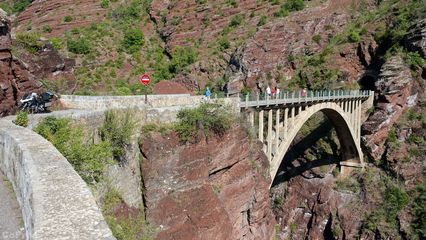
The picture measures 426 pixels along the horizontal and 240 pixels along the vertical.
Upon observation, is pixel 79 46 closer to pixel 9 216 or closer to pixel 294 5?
pixel 294 5

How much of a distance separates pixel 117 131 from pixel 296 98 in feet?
45.5

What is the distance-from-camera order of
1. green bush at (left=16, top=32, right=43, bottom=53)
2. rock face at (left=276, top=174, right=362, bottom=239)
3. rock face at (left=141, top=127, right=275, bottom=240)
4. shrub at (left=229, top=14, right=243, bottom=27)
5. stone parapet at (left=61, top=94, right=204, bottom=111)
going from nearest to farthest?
rock face at (left=141, top=127, right=275, bottom=240) → stone parapet at (left=61, top=94, right=204, bottom=111) → green bush at (left=16, top=32, right=43, bottom=53) → rock face at (left=276, top=174, right=362, bottom=239) → shrub at (left=229, top=14, right=243, bottom=27)

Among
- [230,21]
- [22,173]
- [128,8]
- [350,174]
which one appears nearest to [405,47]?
[350,174]

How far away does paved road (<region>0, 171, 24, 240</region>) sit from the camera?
5.84 meters

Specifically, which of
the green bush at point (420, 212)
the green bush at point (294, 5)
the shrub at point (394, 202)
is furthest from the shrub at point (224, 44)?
the green bush at point (420, 212)

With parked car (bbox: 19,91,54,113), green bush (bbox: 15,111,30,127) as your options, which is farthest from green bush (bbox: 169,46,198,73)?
green bush (bbox: 15,111,30,127)

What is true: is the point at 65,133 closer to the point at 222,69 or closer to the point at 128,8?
the point at 222,69

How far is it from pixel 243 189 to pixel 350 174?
20.3 meters

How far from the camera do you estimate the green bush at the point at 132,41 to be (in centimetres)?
5531

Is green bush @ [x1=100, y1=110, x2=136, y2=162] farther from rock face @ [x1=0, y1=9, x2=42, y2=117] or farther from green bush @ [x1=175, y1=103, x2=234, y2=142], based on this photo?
rock face @ [x1=0, y1=9, x2=42, y2=117]

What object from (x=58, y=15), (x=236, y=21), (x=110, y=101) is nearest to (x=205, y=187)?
(x=110, y=101)

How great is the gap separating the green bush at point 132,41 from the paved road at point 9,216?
49402 mm

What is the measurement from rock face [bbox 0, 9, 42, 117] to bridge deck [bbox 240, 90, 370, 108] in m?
9.07

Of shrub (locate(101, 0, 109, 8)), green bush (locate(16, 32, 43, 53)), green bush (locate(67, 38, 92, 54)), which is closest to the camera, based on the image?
green bush (locate(16, 32, 43, 53))
